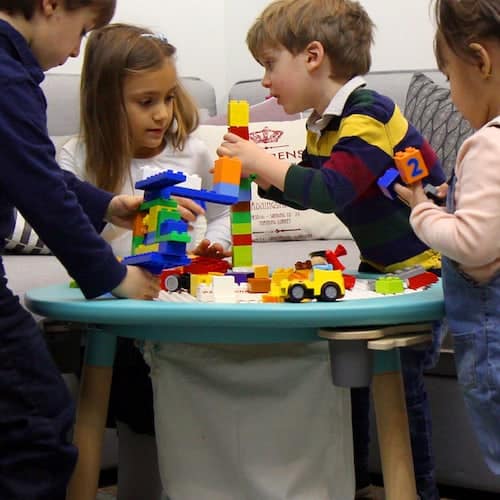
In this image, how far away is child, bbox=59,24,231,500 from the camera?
4.61 ft

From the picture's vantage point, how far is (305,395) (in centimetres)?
112

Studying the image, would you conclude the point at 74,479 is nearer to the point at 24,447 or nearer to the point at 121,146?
Answer: the point at 24,447

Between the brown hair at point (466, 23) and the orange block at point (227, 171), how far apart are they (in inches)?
11.7

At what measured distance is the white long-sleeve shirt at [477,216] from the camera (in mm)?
938

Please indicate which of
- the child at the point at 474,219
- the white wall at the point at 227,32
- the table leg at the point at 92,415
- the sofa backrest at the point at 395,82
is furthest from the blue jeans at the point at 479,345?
the white wall at the point at 227,32

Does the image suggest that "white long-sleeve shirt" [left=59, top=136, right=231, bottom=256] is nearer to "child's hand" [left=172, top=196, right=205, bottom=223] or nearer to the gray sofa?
the gray sofa

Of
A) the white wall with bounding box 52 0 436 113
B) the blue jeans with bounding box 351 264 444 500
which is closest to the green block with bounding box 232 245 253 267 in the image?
the blue jeans with bounding box 351 264 444 500

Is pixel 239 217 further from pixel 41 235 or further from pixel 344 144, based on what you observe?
pixel 41 235

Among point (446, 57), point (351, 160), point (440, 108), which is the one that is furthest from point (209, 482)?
point (440, 108)

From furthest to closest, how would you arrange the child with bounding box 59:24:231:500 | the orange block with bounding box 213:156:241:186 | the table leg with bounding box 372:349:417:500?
the child with bounding box 59:24:231:500 < the orange block with bounding box 213:156:241:186 < the table leg with bounding box 372:349:417:500

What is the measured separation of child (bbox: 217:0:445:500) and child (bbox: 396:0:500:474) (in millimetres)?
213

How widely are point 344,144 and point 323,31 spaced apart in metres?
0.22

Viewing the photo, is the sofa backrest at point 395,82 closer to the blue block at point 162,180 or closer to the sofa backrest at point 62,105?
the sofa backrest at point 62,105

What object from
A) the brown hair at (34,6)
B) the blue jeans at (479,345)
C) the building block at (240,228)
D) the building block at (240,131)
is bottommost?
the blue jeans at (479,345)
